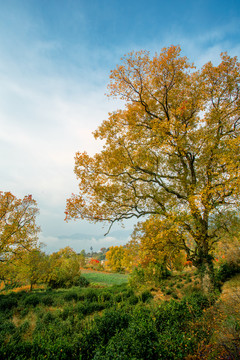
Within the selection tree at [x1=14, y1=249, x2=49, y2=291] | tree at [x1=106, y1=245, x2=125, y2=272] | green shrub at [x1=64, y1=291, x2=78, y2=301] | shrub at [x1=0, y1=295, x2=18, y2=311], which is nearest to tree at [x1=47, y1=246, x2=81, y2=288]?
tree at [x1=14, y1=249, x2=49, y2=291]

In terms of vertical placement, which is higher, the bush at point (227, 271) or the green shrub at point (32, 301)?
the bush at point (227, 271)

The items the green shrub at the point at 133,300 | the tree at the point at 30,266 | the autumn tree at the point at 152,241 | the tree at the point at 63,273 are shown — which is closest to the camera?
the autumn tree at the point at 152,241

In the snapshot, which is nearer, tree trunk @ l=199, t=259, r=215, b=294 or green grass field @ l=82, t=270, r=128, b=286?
tree trunk @ l=199, t=259, r=215, b=294

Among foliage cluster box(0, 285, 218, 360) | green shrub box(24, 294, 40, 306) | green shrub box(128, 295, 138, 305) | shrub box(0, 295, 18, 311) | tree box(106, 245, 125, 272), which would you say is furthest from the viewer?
tree box(106, 245, 125, 272)

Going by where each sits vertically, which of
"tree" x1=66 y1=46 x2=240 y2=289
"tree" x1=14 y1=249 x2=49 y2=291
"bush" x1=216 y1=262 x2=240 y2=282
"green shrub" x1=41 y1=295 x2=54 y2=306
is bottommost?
"green shrub" x1=41 y1=295 x2=54 y2=306

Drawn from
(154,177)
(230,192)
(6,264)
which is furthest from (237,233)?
(6,264)

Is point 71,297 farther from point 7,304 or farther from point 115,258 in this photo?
point 115,258

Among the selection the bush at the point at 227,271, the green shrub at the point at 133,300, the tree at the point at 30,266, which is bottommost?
the green shrub at the point at 133,300

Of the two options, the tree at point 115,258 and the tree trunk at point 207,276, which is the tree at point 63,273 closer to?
the tree trunk at point 207,276

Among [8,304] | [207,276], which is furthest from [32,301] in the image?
[207,276]

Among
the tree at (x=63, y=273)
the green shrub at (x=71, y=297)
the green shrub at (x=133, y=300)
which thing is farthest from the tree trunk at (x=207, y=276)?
the tree at (x=63, y=273)

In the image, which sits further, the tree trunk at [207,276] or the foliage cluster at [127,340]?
the tree trunk at [207,276]

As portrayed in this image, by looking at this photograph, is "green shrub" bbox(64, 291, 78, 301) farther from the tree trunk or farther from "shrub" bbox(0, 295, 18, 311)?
the tree trunk

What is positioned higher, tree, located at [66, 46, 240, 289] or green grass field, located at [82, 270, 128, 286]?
tree, located at [66, 46, 240, 289]
